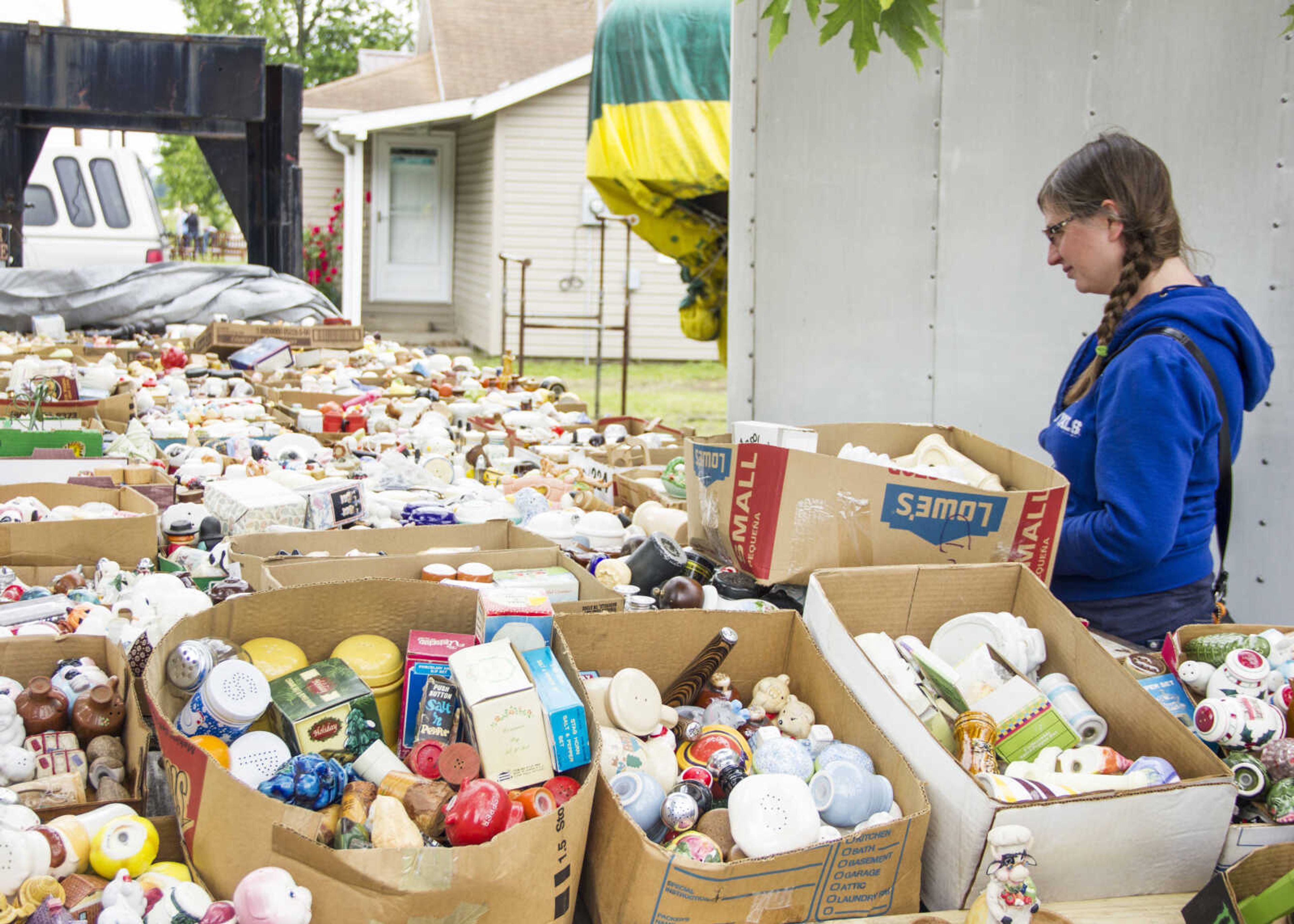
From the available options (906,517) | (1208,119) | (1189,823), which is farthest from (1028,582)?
(1208,119)

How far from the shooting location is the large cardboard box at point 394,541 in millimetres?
2486

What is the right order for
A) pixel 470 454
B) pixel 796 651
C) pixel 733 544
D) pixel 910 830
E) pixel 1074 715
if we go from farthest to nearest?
1. pixel 470 454
2. pixel 733 544
3. pixel 796 651
4. pixel 1074 715
5. pixel 910 830

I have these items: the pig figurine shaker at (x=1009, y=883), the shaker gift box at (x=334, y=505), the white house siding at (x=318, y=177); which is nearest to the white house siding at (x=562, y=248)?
the white house siding at (x=318, y=177)

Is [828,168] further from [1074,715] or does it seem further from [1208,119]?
[1074,715]

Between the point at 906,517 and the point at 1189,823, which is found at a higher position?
the point at 906,517

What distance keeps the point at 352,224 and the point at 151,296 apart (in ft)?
20.8

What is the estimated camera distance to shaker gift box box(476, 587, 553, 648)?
5.62ft

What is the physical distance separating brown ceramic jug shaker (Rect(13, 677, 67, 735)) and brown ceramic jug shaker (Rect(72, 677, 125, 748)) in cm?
2

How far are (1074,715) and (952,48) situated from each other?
3.27m

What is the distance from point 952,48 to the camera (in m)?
4.32

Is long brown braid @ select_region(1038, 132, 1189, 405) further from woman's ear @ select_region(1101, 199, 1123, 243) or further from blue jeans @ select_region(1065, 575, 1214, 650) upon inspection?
blue jeans @ select_region(1065, 575, 1214, 650)

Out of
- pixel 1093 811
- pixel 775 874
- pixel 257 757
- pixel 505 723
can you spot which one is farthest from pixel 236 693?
pixel 1093 811

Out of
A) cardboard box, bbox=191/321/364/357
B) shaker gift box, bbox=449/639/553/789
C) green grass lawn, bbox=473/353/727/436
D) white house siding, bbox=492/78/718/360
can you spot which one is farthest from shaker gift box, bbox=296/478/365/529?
white house siding, bbox=492/78/718/360

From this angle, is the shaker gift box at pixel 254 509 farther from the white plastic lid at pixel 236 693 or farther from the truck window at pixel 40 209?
the truck window at pixel 40 209
